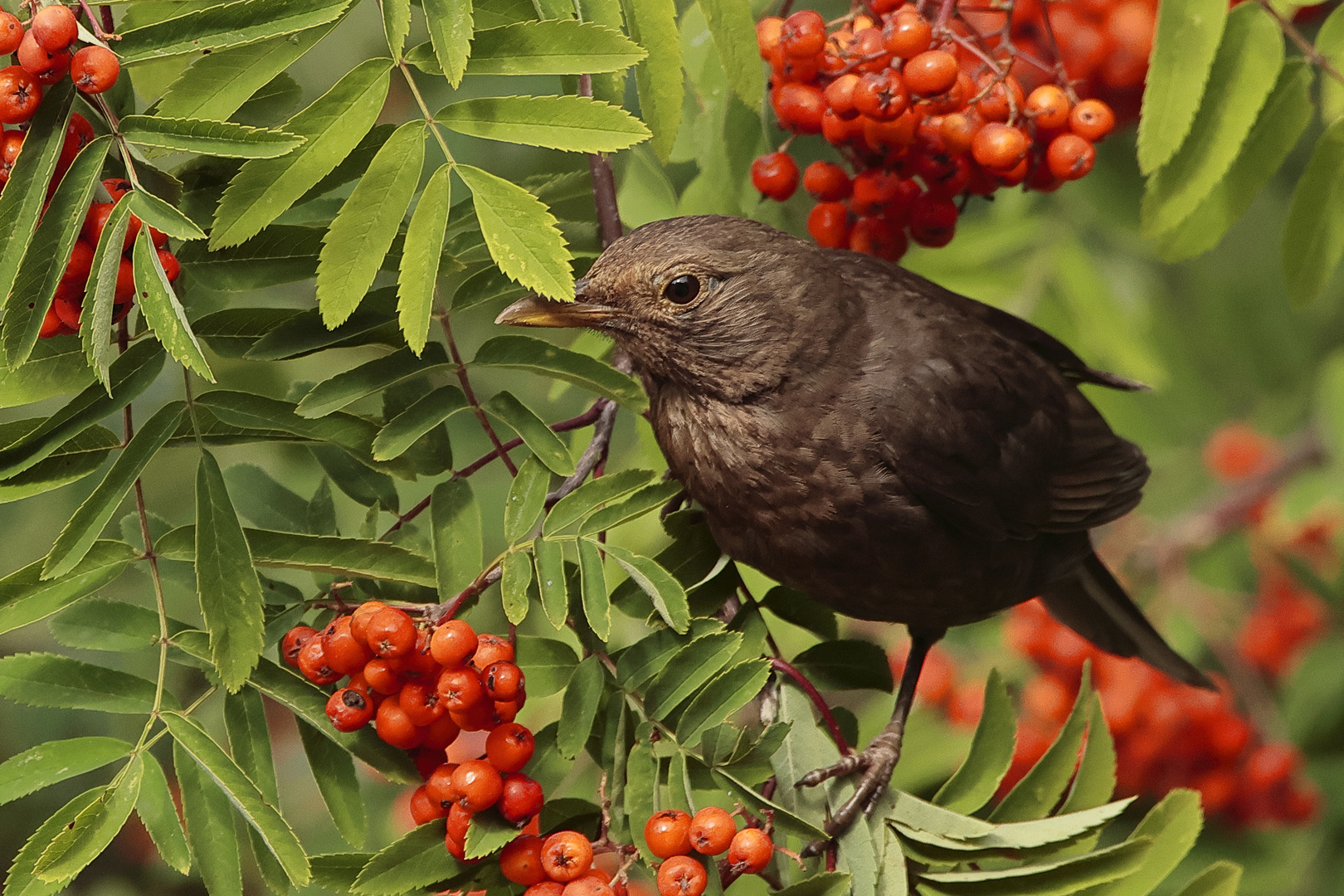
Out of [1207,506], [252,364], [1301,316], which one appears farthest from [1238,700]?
[252,364]

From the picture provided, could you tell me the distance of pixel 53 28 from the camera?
166 cm

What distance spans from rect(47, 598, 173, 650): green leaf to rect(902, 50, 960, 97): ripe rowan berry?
1.69m

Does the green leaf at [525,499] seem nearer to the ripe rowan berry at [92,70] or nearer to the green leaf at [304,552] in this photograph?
the green leaf at [304,552]

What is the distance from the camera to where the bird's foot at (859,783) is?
2303 mm

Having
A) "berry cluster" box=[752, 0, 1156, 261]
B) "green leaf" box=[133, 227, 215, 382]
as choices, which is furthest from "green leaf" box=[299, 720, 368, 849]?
"berry cluster" box=[752, 0, 1156, 261]

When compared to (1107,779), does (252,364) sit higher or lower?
higher

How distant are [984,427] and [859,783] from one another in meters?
0.94

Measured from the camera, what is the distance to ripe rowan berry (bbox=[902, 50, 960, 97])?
2412mm

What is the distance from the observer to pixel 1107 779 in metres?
2.51

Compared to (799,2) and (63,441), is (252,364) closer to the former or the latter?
(63,441)

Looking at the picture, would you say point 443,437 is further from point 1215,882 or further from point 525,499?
point 1215,882

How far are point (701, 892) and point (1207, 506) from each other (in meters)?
3.51

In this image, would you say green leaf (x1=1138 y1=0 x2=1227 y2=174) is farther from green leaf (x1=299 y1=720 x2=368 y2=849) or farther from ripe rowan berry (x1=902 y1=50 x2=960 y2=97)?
green leaf (x1=299 y1=720 x2=368 y2=849)

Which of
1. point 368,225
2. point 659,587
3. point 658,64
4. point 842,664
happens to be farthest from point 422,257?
point 842,664
